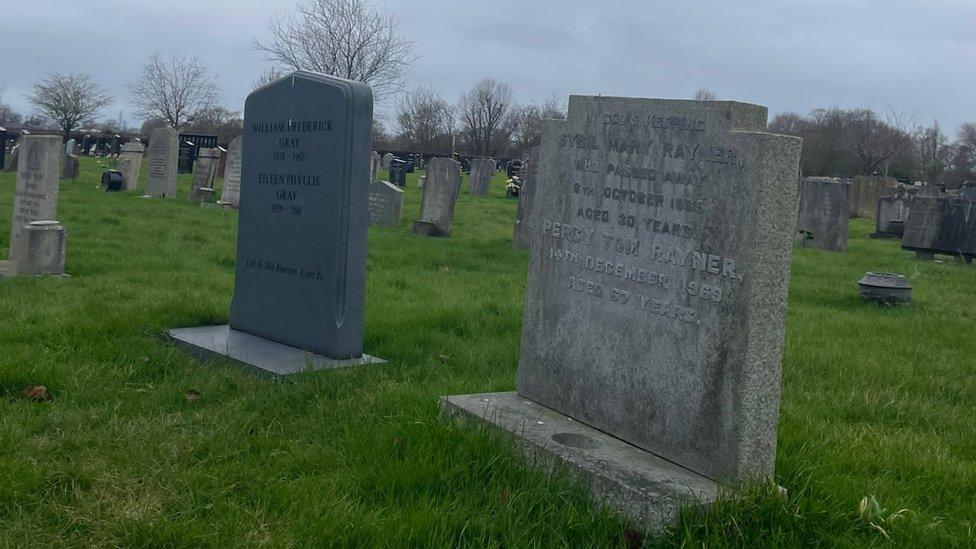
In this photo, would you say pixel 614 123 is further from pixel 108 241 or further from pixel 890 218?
pixel 890 218

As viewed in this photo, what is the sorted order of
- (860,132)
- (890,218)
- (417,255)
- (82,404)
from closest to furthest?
(82,404)
(417,255)
(890,218)
(860,132)

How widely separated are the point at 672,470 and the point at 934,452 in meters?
1.48

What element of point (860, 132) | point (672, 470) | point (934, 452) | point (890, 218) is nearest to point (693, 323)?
point (672, 470)

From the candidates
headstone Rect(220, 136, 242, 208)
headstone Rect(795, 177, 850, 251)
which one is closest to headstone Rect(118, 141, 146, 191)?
headstone Rect(220, 136, 242, 208)

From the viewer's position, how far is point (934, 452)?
4.21m

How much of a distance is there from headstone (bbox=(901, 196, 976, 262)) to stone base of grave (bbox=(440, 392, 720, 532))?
42.6 ft

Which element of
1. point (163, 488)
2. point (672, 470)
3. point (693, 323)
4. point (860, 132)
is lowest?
point (163, 488)

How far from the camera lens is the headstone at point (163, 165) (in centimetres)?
1966

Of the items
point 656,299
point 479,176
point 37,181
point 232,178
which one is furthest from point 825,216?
point 479,176

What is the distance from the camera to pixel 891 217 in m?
20.9

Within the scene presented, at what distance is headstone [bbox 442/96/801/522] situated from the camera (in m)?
3.27

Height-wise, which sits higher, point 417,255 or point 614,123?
point 614,123

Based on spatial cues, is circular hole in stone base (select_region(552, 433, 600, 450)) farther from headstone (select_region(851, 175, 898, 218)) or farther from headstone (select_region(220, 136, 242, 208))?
headstone (select_region(851, 175, 898, 218))

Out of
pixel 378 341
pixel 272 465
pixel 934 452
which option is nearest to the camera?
pixel 272 465
